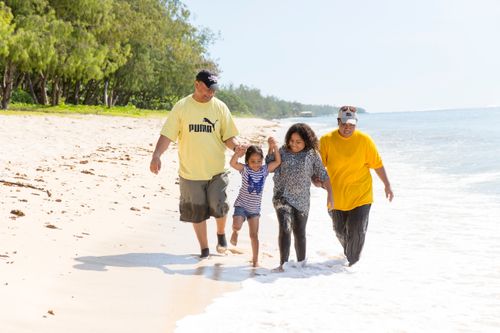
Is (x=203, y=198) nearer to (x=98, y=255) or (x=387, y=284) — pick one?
(x=98, y=255)

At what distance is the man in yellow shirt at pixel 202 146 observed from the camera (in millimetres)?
6090

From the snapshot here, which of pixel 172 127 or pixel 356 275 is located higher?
pixel 172 127

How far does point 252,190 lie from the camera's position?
5.98m

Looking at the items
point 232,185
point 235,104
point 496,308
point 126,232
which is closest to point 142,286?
point 126,232

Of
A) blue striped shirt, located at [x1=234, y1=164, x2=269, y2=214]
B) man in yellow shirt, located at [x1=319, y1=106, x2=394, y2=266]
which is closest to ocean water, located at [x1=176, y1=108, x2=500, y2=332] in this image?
man in yellow shirt, located at [x1=319, y1=106, x2=394, y2=266]

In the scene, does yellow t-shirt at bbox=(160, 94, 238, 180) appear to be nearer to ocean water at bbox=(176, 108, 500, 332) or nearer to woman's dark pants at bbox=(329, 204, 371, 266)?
ocean water at bbox=(176, 108, 500, 332)

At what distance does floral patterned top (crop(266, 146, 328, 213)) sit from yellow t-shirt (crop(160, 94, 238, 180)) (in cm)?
56

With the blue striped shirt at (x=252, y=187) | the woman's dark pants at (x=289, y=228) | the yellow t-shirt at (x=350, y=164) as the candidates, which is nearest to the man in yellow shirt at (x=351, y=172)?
the yellow t-shirt at (x=350, y=164)

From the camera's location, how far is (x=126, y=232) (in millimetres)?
7129

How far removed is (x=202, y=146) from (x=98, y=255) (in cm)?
142

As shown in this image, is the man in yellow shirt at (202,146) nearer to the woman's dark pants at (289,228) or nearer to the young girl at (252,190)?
the young girl at (252,190)

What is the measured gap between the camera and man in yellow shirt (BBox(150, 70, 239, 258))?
6.09 meters

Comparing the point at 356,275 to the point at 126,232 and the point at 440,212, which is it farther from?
the point at 440,212

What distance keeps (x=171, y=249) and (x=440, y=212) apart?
5.05 metres
